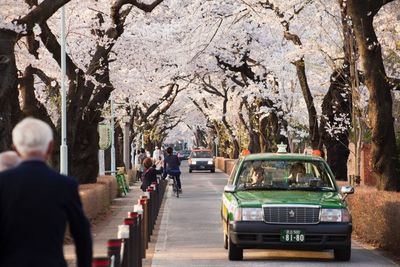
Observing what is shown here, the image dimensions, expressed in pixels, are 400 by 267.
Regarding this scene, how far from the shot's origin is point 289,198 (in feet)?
47.4

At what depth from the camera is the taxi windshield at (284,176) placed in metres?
15.3

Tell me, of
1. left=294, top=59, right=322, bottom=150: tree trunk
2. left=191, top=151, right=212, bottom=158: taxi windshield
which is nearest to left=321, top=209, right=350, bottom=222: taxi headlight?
left=294, top=59, right=322, bottom=150: tree trunk

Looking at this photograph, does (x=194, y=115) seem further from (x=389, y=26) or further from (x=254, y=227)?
(x=254, y=227)

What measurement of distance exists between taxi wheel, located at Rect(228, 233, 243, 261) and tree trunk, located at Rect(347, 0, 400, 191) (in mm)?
5544

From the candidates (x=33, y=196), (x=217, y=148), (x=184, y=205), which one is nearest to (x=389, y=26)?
(x=184, y=205)

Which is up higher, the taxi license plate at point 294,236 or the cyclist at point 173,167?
the cyclist at point 173,167

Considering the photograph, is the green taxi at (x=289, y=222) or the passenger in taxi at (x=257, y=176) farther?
the passenger in taxi at (x=257, y=176)

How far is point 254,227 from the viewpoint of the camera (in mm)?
14164

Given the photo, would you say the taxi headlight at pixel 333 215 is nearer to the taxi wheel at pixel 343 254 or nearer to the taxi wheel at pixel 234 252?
the taxi wheel at pixel 343 254

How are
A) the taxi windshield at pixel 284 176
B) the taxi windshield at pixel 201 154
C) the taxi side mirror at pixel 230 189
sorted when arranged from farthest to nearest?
1. the taxi windshield at pixel 201 154
2. the taxi windshield at pixel 284 176
3. the taxi side mirror at pixel 230 189

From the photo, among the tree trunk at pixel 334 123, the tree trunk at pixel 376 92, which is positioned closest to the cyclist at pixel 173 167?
the tree trunk at pixel 334 123

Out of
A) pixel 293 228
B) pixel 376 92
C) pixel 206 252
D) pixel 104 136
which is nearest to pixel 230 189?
pixel 293 228

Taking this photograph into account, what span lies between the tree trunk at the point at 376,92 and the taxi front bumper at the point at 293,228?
17.0ft

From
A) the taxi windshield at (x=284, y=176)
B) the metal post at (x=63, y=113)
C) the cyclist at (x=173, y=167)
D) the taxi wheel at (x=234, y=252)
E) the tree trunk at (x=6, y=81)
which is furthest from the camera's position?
the cyclist at (x=173, y=167)
